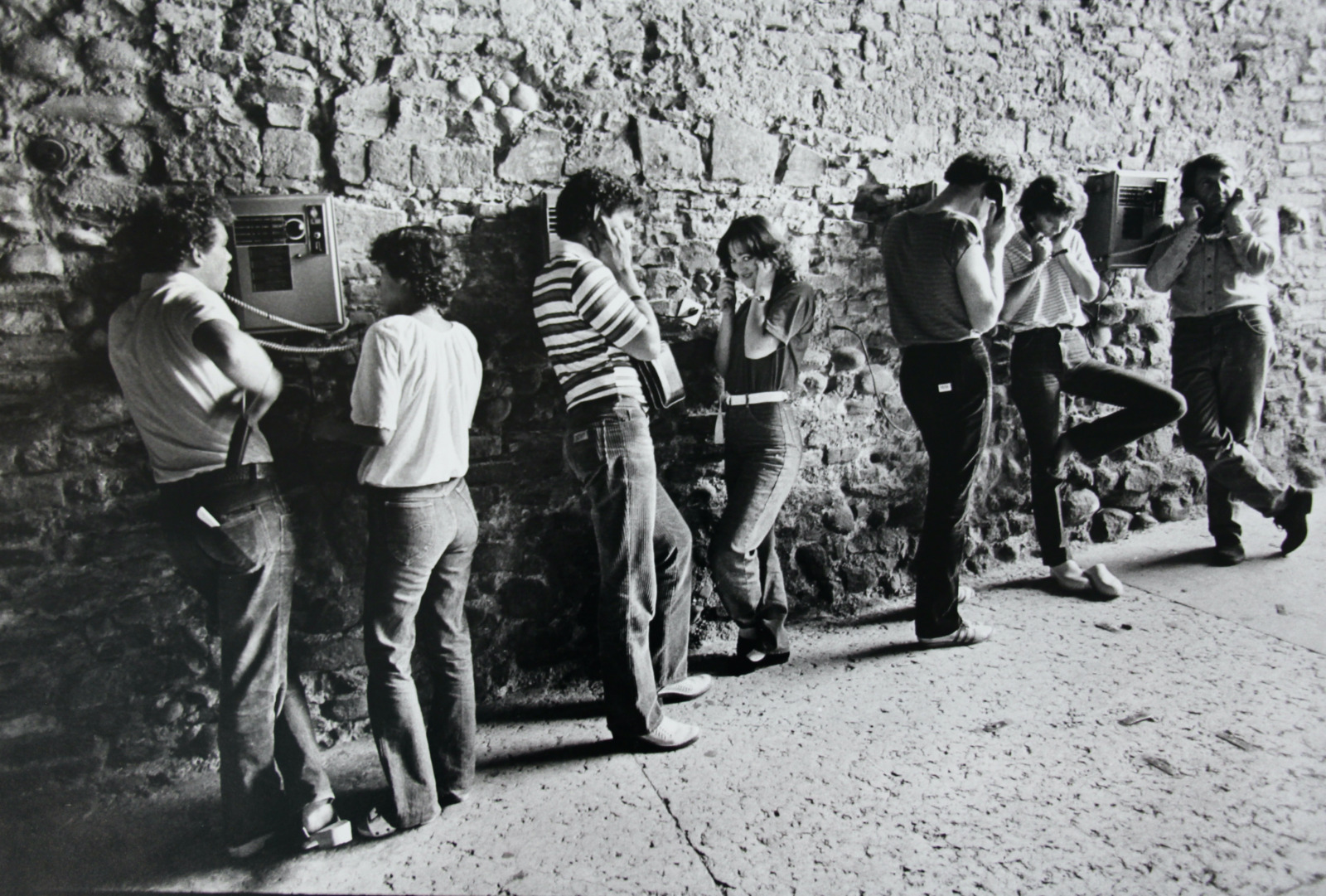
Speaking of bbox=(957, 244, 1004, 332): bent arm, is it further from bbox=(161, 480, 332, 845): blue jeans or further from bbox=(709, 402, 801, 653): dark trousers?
bbox=(161, 480, 332, 845): blue jeans

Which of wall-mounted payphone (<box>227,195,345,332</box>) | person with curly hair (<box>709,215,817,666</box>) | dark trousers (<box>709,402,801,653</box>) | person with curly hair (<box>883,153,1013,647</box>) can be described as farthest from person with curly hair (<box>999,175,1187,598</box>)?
wall-mounted payphone (<box>227,195,345,332</box>)

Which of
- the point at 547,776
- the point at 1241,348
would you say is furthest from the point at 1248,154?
the point at 547,776

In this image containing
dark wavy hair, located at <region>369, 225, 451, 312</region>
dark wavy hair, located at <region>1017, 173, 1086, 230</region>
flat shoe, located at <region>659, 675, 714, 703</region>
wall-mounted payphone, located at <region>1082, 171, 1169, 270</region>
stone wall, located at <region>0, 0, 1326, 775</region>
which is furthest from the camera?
wall-mounted payphone, located at <region>1082, 171, 1169, 270</region>

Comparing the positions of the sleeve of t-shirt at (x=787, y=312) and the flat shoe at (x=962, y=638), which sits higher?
the sleeve of t-shirt at (x=787, y=312)

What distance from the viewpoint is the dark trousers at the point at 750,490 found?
118 inches

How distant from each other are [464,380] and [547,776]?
4.25ft

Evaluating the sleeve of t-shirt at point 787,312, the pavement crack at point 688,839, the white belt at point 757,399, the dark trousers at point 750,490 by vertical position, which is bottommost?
the pavement crack at point 688,839

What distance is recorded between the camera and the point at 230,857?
7.30 feet

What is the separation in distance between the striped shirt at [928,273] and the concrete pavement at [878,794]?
133cm

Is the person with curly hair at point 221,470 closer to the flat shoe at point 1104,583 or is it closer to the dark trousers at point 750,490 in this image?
the dark trousers at point 750,490

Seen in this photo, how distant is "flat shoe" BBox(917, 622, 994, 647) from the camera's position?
3.32 metres

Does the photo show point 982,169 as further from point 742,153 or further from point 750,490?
point 750,490

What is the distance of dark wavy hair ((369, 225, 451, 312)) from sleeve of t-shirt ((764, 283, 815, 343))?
1.20 metres

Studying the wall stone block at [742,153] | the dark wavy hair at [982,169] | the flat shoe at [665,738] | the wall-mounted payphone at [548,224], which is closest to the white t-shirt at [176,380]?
the wall-mounted payphone at [548,224]
